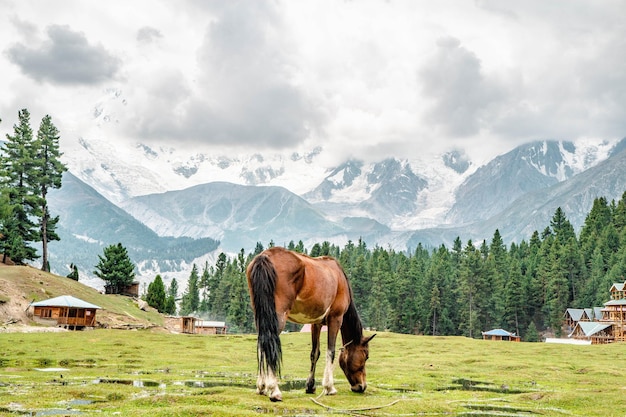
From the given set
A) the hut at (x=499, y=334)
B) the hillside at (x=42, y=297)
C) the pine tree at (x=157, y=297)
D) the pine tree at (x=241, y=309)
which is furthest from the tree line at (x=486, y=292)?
the hillside at (x=42, y=297)

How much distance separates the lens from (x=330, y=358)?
1742cm

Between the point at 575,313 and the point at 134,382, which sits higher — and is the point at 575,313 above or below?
above

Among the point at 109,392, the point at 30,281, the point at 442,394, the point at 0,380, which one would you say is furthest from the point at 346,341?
the point at 30,281

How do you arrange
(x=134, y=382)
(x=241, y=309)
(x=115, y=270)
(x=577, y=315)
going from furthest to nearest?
(x=241, y=309)
(x=577, y=315)
(x=115, y=270)
(x=134, y=382)

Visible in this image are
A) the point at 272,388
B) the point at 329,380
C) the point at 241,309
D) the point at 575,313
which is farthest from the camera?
the point at 241,309

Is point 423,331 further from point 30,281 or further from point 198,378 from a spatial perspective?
point 198,378

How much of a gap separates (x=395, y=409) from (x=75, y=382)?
11285mm

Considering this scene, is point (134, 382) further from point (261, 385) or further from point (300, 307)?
point (300, 307)

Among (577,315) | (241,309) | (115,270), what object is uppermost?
(115,270)

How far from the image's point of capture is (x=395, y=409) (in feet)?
48.7

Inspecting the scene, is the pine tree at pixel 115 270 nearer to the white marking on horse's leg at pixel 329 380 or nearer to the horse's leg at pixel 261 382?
the white marking on horse's leg at pixel 329 380

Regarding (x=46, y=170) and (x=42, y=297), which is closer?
(x=42, y=297)

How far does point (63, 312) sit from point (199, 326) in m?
50.8

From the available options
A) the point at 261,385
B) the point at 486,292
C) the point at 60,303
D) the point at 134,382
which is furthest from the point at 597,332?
the point at 261,385
